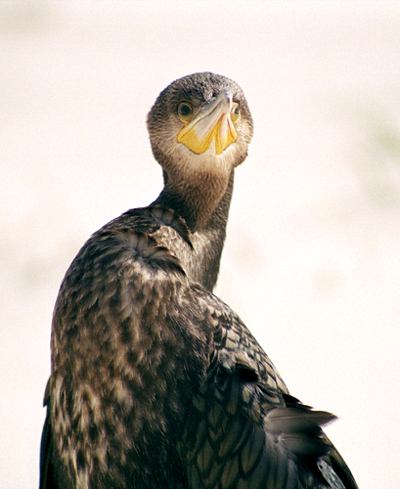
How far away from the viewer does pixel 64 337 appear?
2119 millimetres

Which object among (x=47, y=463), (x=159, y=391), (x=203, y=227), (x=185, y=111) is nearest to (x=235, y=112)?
(x=185, y=111)

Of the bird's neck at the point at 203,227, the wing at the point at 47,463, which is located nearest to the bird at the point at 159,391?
the wing at the point at 47,463

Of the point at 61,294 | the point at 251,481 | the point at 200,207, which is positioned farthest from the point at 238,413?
the point at 200,207

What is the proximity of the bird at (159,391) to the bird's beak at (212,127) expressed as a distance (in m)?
0.45

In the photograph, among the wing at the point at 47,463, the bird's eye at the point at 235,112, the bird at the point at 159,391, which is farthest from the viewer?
the bird's eye at the point at 235,112

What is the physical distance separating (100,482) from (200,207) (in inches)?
39.2

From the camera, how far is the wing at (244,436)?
2.09 metres

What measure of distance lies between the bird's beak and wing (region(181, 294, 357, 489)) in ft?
2.27

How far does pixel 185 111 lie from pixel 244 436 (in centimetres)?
112

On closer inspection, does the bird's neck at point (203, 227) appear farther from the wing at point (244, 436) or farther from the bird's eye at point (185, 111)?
the wing at point (244, 436)

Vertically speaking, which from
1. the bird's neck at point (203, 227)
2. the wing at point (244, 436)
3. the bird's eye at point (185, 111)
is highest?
the bird's eye at point (185, 111)

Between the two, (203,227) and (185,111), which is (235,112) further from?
(203,227)

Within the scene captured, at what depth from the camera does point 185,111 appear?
264cm

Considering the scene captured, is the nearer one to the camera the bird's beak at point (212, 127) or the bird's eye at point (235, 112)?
the bird's beak at point (212, 127)
